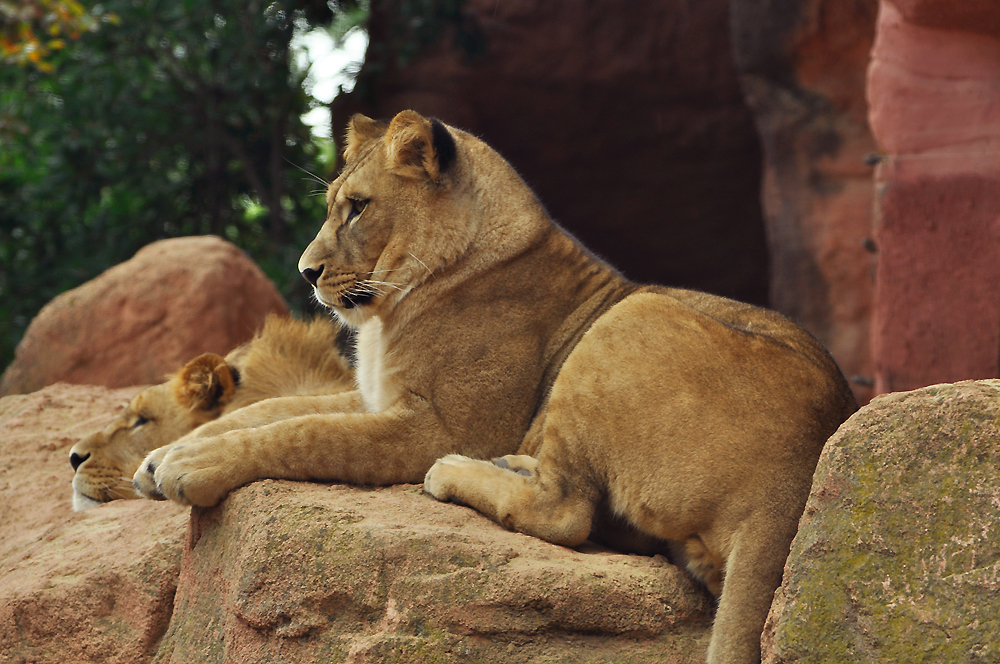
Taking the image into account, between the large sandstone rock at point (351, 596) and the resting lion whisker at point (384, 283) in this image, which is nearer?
the large sandstone rock at point (351, 596)

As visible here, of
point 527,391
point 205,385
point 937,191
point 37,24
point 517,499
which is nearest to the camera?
point 517,499

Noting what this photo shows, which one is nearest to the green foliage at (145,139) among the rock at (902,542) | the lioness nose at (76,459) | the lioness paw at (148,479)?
the lioness nose at (76,459)

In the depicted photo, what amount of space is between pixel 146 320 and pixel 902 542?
510 centimetres

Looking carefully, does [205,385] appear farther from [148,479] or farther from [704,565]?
[704,565]

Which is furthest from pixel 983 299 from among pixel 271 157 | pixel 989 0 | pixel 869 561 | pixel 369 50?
pixel 271 157

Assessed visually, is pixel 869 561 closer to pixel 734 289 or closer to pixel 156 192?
pixel 156 192

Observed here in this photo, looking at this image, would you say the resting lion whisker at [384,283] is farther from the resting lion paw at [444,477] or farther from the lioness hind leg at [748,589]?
the lioness hind leg at [748,589]

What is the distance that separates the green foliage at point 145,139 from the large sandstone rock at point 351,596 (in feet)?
18.8

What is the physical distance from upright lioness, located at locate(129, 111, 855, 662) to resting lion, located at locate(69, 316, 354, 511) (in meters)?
0.45

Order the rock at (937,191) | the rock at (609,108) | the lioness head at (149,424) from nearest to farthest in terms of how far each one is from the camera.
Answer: the lioness head at (149,424) → the rock at (937,191) → the rock at (609,108)

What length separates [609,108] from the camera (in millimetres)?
10172

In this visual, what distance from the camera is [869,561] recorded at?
7.24 feet

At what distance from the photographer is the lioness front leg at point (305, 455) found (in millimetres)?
3105

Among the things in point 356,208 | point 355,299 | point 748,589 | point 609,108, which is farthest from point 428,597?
point 609,108
